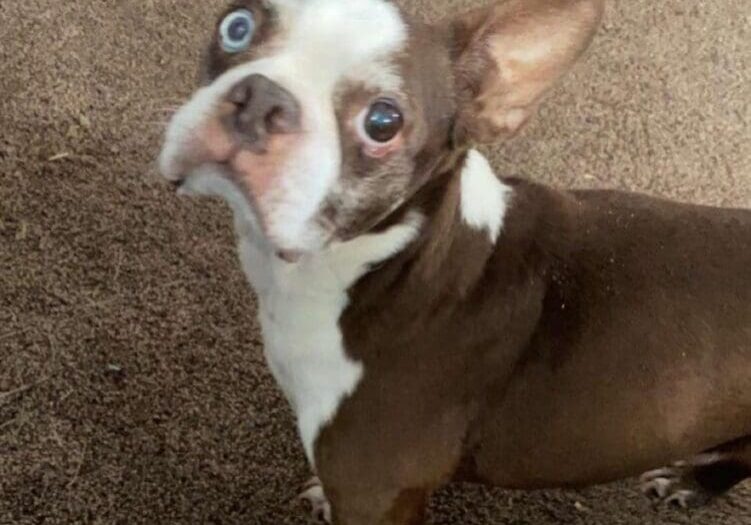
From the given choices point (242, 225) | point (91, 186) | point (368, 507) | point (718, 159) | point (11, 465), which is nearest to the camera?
point (242, 225)

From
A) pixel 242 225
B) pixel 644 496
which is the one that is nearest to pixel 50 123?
pixel 242 225

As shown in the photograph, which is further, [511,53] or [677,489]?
[677,489]

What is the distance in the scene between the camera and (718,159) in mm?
2459

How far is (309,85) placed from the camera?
131cm

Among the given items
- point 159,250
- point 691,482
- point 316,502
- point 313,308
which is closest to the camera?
point 313,308

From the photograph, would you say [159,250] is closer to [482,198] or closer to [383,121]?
[482,198]

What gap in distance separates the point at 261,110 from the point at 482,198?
39 centimetres

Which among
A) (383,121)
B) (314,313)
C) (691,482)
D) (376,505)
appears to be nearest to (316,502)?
(376,505)

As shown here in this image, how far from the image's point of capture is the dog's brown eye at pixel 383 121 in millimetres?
1343

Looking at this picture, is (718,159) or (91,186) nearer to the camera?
(91,186)

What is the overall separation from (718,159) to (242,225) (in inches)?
48.7

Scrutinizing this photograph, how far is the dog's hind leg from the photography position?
1960mm

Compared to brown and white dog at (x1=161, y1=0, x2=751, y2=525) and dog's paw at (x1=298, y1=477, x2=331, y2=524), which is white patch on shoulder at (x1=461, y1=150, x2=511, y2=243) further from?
dog's paw at (x1=298, y1=477, x2=331, y2=524)

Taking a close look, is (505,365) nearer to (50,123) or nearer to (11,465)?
(11,465)
